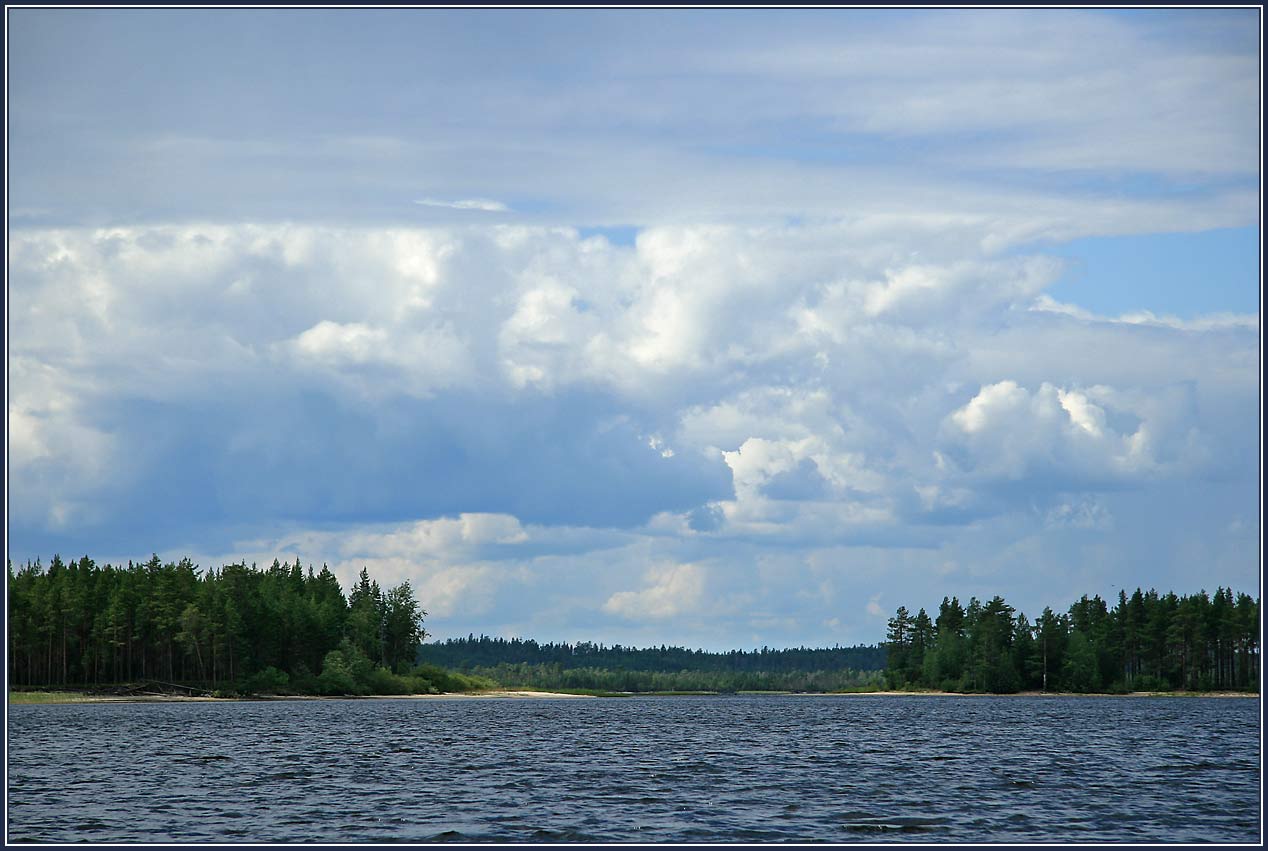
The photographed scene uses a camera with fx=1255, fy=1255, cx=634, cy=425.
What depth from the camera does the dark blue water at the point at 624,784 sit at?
151 feet

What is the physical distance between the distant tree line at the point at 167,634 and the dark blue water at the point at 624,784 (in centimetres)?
6603

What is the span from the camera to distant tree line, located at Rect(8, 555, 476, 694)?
6885 inches

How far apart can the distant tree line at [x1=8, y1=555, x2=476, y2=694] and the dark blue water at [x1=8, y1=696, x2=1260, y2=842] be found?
6603 cm

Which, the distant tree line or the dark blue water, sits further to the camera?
the distant tree line

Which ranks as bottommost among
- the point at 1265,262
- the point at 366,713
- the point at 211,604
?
the point at 366,713

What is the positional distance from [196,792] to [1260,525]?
4587cm

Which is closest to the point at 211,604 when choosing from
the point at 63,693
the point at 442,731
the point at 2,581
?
the point at 63,693

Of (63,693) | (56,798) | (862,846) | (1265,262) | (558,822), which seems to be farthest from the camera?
(63,693)

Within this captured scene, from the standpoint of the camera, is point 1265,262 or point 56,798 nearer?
point 1265,262

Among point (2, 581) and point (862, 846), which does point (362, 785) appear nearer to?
point (2, 581)

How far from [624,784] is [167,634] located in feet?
454

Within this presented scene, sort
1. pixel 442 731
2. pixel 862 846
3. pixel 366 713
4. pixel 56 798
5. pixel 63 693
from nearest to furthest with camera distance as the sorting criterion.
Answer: pixel 862 846
pixel 56 798
pixel 442 731
pixel 366 713
pixel 63 693

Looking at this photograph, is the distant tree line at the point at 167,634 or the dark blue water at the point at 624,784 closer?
the dark blue water at the point at 624,784

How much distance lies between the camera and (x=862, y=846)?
41469 mm
